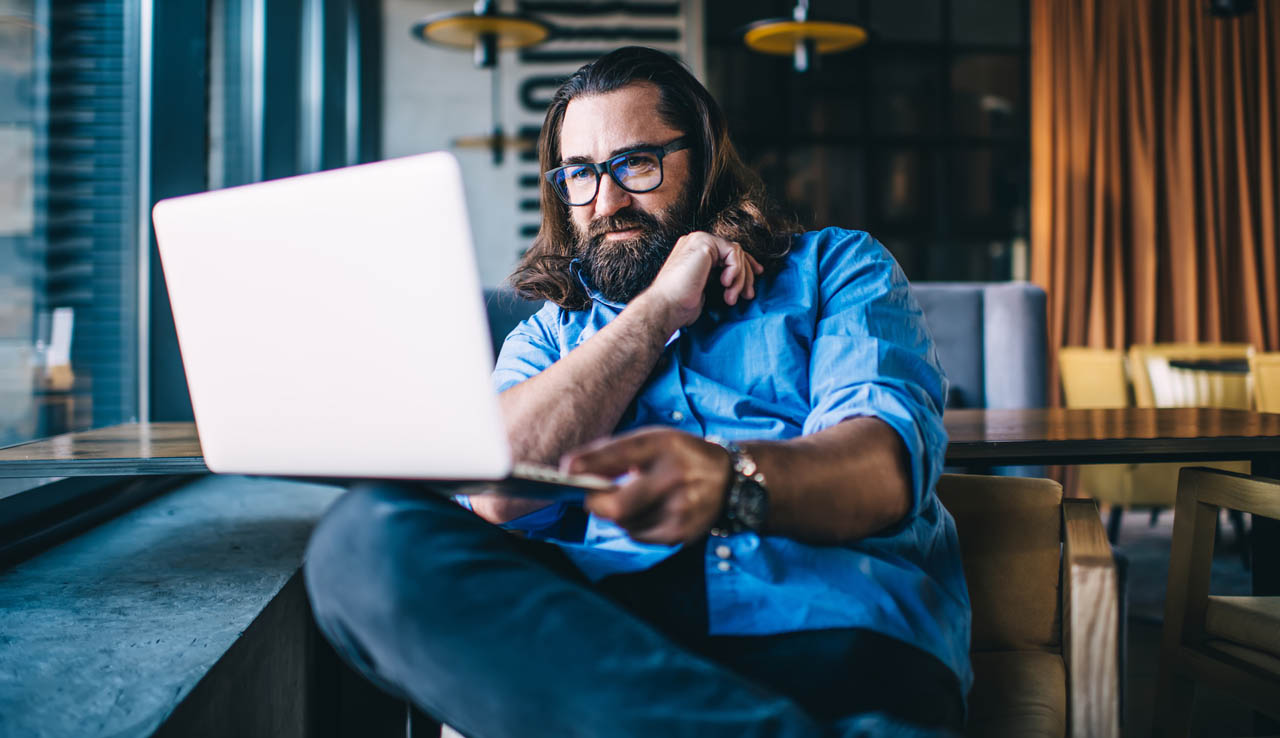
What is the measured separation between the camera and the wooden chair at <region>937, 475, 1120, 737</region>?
1037 millimetres

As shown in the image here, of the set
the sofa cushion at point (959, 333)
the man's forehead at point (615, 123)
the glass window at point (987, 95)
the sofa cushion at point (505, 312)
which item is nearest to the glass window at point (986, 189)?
the glass window at point (987, 95)

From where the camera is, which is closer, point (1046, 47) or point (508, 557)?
point (508, 557)

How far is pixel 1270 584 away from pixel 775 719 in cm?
136

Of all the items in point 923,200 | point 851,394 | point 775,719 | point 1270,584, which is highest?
point 923,200

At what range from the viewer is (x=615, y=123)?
140 cm

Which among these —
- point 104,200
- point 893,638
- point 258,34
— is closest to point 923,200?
point 258,34

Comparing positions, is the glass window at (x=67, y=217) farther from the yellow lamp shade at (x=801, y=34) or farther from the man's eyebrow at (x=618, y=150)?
the yellow lamp shade at (x=801, y=34)

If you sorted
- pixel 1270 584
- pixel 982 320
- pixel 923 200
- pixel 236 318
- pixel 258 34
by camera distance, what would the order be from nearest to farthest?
pixel 236 318
pixel 1270 584
pixel 982 320
pixel 258 34
pixel 923 200

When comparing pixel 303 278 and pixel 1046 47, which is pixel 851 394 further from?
pixel 1046 47

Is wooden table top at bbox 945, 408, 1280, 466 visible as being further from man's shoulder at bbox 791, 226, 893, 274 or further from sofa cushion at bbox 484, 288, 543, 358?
sofa cushion at bbox 484, 288, 543, 358

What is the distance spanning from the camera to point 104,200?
6.26 feet

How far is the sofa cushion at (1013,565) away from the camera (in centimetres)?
118

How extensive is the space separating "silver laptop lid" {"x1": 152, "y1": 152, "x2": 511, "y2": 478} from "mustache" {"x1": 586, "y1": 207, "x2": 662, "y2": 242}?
27.5 inches

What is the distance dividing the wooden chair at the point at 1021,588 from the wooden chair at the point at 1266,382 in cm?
219
